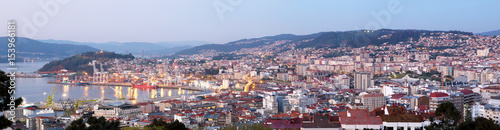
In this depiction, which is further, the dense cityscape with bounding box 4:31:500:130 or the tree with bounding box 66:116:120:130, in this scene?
the dense cityscape with bounding box 4:31:500:130

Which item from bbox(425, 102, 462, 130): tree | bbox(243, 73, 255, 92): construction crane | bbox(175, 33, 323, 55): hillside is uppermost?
bbox(175, 33, 323, 55): hillside

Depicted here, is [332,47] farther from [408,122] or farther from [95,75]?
[408,122]

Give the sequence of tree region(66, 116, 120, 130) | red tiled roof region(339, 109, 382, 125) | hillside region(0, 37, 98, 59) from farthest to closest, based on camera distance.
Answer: hillside region(0, 37, 98, 59)
red tiled roof region(339, 109, 382, 125)
tree region(66, 116, 120, 130)

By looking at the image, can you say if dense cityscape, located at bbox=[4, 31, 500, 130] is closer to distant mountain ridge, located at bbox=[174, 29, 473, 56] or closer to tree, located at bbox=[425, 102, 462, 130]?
tree, located at bbox=[425, 102, 462, 130]

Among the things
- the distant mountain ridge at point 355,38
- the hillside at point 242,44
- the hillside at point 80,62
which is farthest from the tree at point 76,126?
the hillside at point 242,44

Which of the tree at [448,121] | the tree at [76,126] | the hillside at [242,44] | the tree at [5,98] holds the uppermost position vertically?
the hillside at [242,44]

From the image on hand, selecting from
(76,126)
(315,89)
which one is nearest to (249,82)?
(315,89)

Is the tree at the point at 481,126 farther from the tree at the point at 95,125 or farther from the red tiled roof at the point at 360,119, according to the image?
the tree at the point at 95,125

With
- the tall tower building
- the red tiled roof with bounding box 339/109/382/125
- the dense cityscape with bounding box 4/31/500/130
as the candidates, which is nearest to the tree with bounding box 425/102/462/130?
the dense cityscape with bounding box 4/31/500/130

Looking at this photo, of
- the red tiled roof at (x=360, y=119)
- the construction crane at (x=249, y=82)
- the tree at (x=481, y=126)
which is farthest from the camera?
the construction crane at (x=249, y=82)

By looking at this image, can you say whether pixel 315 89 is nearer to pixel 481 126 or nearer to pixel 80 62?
pixel 481 126

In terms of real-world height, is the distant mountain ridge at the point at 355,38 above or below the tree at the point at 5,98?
above

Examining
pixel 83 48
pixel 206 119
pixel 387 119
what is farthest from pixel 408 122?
pixel 83 48
